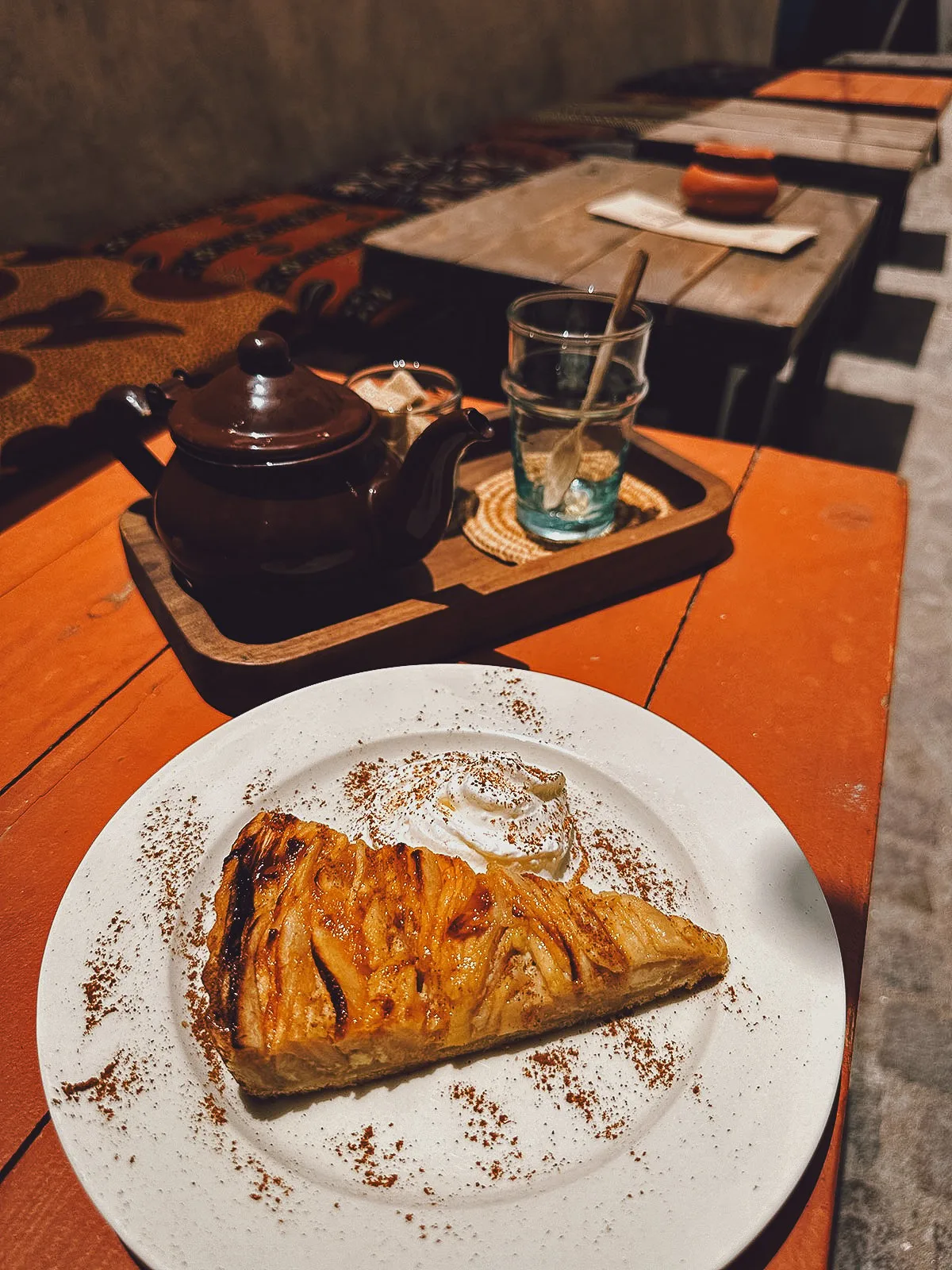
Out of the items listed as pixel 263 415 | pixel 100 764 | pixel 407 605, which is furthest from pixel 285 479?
pixel 100 764

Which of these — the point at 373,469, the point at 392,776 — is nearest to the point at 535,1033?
the point at 392,776

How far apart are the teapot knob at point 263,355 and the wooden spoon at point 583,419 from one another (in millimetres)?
502

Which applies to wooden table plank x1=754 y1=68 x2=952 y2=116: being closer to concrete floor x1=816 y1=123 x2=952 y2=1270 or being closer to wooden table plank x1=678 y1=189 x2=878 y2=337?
concrete floor x1=816 y1=123 x2=952 y2=1270

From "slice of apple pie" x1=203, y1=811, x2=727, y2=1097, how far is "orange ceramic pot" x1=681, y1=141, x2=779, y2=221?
2264mm

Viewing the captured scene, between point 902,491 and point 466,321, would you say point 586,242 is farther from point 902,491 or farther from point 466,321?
point 902,491

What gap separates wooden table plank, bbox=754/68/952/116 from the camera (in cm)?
423

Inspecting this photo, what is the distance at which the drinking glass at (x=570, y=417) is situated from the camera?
4.41 ft

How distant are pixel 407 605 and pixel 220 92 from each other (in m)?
3.69

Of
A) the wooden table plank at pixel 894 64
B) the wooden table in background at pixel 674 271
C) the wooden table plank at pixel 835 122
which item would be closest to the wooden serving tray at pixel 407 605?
the wooden table in background at pixel 674 271

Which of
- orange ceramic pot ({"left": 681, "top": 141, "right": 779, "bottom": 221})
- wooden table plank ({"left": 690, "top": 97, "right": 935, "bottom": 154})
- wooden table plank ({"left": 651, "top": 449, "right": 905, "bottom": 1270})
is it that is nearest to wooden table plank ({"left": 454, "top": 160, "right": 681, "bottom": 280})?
orange ceramic pot ({"left": 681, "top": 141, "right": 779, "bottom": 221})

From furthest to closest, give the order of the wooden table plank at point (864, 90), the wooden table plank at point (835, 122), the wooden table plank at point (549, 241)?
the wooden table plank at point (864, 90) → the wooden table plank at point (835, 122) → the wooden table plank at point (549, 241)

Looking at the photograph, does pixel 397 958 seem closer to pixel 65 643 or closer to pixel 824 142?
pixel 65 643

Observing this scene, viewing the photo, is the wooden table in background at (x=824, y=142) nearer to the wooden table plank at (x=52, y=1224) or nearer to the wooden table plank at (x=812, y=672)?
the wooden table plank at (x=812, y=672)

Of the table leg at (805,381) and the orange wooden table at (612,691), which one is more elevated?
the orange wooden table at (612,691)
